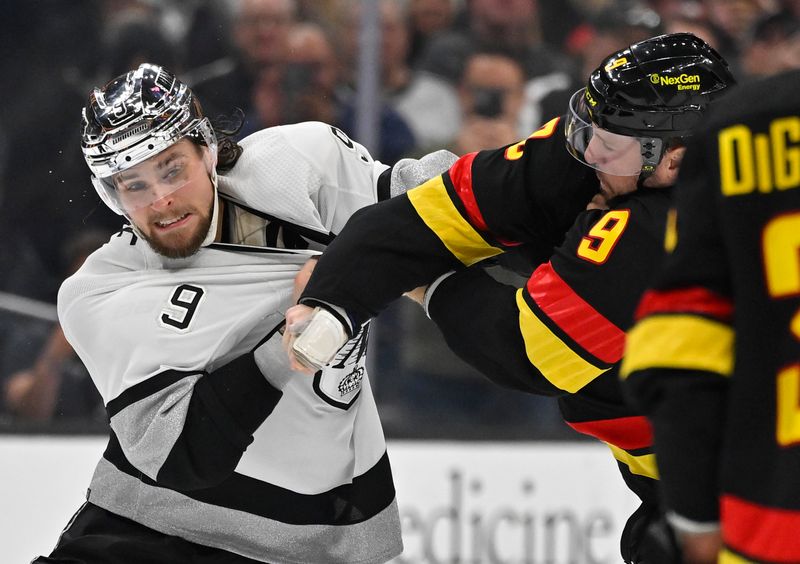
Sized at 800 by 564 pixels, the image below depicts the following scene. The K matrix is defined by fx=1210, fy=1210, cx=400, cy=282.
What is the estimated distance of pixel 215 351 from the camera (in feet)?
6.90

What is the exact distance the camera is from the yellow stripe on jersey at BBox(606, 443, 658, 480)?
206 cm

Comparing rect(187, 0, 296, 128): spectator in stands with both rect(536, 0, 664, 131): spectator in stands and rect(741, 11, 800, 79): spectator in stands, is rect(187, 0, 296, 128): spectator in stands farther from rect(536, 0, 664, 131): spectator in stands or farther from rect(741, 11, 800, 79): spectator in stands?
rect(741, 11, 800, 79): spectator in stands

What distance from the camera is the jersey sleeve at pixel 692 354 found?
1.23m

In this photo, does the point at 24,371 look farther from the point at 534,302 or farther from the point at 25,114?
the point at 534,302

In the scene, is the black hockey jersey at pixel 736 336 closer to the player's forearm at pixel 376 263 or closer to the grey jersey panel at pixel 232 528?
the player's forearm at pixel 376 263

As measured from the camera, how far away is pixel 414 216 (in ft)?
6.47

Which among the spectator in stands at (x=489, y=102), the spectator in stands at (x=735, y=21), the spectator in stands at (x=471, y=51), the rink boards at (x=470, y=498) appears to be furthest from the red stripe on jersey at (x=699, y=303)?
the spectator in stands at (x=735, y=21)

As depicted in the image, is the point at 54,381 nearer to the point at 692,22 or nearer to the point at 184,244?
the point at 184,244

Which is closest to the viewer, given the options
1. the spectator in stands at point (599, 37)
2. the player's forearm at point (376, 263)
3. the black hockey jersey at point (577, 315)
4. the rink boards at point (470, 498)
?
the black hockey jersey at point (577, 315)

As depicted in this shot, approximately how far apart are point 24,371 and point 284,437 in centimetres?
172

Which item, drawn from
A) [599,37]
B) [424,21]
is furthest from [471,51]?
[599,37]

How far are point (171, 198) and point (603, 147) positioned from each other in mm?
757

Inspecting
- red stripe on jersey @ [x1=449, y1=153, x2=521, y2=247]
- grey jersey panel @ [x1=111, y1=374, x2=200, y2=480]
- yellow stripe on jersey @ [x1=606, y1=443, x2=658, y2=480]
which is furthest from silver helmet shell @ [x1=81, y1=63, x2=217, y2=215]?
yellow stripe on jersey @ [x1=606, y1=443, x2=658, y2=480]

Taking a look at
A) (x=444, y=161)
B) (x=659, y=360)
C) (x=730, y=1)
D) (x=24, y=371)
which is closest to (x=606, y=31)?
(x=730, y=1)
